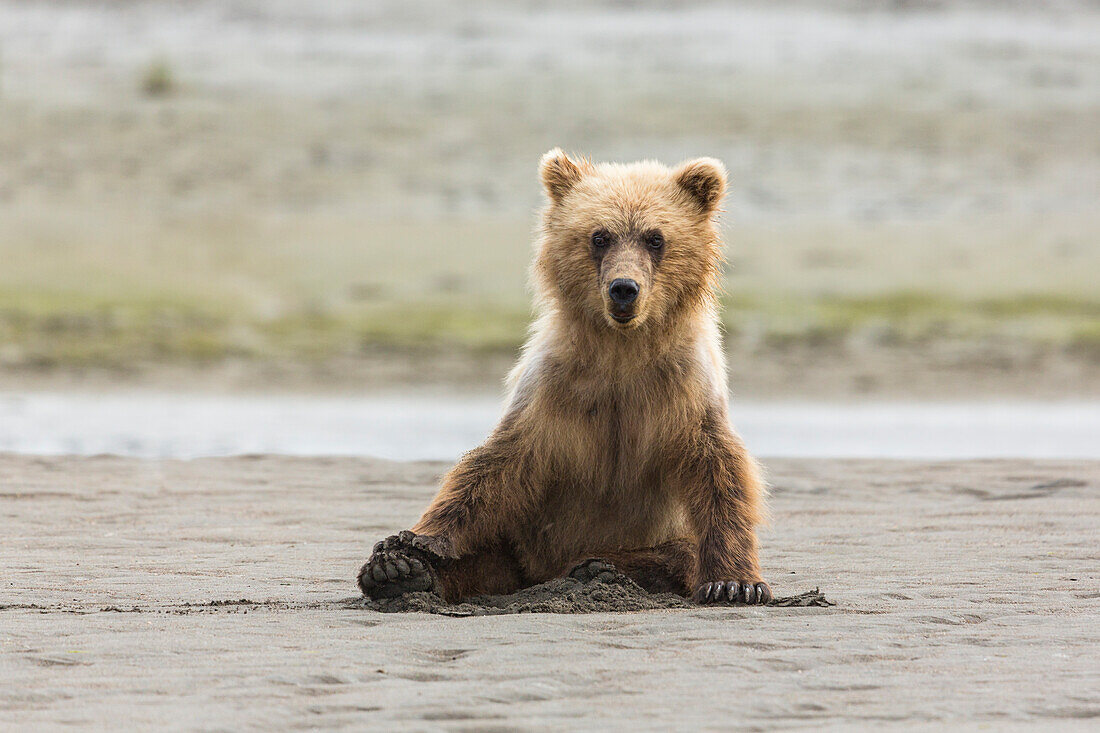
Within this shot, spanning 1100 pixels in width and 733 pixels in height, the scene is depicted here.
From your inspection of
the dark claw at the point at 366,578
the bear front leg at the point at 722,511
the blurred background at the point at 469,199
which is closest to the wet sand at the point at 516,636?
the dark claw at the point at 366,578

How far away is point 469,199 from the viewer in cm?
2305

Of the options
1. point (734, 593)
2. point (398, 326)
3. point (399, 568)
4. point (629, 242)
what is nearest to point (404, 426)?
point (398, 326)

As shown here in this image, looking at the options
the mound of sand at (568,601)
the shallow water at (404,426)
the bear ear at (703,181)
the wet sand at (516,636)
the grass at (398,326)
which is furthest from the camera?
the grass at (398,326)

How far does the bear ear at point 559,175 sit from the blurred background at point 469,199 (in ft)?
18.8

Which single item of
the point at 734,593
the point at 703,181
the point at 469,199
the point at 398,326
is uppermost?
the point at 469,199

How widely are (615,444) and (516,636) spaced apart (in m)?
1.26

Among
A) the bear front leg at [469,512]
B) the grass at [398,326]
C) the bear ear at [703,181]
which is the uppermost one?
the grass at [398,326]

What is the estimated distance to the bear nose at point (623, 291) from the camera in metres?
5.92

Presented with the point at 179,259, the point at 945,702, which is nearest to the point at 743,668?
the point at 945,702

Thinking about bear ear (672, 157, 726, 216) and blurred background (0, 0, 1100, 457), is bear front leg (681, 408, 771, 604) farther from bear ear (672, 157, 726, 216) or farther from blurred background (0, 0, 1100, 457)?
blurred background (0, 0, 1100, 457)

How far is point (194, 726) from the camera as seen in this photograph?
3.97 meters

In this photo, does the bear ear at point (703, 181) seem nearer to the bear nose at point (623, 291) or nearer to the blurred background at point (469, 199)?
the bear nose at point (623, 291)

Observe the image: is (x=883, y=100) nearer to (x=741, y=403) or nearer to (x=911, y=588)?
(x=741, y=403)

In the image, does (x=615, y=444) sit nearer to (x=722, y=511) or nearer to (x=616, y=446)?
(x=616, y=446)
